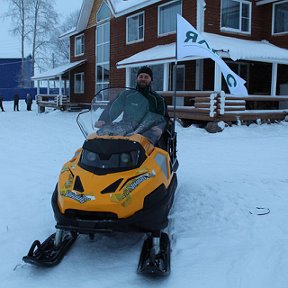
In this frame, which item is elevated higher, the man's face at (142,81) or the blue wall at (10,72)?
the blue wall at (10,72)

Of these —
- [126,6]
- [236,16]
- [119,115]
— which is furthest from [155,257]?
[126,6]

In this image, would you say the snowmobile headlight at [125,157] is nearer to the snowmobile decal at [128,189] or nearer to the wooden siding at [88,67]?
the snowmobile decal at [128,189]

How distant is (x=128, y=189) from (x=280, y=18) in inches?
603

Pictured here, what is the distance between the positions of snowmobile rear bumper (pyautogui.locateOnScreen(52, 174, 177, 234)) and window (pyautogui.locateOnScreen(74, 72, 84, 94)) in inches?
874

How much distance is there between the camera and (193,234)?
13.3 feet

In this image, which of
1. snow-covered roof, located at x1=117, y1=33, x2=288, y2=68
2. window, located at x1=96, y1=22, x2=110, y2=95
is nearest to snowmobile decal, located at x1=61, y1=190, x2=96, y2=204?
snow-covered roof, located at x1=117, y1=33, x2=288, y2=68

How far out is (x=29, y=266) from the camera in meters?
3.41

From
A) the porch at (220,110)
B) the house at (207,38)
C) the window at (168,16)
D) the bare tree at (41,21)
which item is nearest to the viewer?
the porch at (220,110)

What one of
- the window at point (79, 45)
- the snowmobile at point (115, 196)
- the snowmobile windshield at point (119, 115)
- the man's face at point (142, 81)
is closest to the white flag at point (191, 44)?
the man's face at point (142, 81)

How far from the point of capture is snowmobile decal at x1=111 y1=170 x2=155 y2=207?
3307 millimetres

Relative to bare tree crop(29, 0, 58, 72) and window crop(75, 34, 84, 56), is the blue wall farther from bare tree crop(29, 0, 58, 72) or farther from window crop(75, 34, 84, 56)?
window crop(75, 34, 84, 56)

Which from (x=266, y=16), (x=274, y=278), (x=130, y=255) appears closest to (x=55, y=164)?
(x=130, y=255)

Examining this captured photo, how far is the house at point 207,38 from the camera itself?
1441 centimetres

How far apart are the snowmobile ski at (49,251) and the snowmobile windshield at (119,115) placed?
41.0 inches
